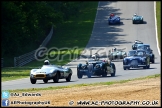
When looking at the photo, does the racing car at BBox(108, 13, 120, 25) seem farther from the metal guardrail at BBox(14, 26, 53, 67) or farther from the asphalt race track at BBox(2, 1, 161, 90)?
the metal guardrail at BBox(14, 26, 53, 67)

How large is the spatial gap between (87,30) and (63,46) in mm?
13500

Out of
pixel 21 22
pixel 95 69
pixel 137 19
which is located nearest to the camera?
pixel 95 69

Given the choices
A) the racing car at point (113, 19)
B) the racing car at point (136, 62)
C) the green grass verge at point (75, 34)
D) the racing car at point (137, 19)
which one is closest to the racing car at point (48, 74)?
the racing car at point (136, 62)

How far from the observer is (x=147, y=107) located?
57.4 ft

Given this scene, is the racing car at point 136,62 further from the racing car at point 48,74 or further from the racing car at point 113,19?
the racing car at point 113,19

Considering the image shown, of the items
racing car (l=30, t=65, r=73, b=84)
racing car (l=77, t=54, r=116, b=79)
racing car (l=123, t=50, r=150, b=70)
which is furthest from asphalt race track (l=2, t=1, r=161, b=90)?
racing car (l=30, t=65, r=73, b=84)

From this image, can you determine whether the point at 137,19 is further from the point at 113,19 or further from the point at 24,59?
the point at 24,59

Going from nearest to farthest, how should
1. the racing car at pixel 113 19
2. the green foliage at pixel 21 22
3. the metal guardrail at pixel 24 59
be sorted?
the metal guardrail at pixel 24 59, the green foliage at pixel 21 22, the racing car at pixel 113 19

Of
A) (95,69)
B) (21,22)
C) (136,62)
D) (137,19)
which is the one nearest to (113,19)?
(137,19)

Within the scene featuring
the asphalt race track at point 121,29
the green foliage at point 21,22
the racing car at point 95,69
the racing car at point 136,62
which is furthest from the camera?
the asphalt race track at point 121,29

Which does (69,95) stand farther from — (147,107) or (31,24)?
(31,24)

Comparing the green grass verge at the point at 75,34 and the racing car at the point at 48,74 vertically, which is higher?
the green grass verge at the point at 75,34

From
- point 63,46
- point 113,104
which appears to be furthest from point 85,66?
point 63,46

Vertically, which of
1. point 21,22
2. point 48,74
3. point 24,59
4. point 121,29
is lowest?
point 48,74
